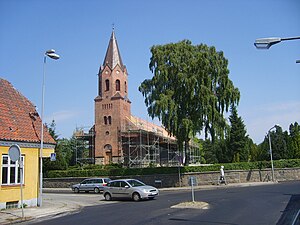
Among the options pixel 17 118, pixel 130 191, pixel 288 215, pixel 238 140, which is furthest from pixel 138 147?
pixel 288 215

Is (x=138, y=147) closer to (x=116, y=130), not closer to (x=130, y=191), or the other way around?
(x=116, y=130)

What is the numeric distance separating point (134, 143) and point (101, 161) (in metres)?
6.18

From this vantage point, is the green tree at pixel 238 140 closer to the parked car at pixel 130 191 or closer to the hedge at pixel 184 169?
the hedge at pixel 184 169

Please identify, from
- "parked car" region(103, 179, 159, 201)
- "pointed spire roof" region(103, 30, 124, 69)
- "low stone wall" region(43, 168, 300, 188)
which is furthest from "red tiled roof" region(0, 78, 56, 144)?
"pointed spire roof" region(103, 30, 124, 69)

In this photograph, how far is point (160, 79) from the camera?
124 feet

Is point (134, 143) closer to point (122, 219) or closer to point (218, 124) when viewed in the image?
point (218, 124)

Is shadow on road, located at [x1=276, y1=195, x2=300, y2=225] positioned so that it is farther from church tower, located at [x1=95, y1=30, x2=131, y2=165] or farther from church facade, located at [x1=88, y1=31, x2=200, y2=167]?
church tower, located at [x1=95, y1=30, x2=131, y2=165]

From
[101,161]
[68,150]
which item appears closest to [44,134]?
[101,161]

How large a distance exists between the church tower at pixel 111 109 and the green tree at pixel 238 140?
1896 cm

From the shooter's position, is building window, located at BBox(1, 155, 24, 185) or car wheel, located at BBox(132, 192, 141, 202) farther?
car wheel, located at BBox(132, 192, 141, 202)

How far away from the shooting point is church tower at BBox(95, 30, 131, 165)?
57.2 metres

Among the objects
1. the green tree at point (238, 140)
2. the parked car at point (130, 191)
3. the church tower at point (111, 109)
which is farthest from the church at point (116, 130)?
the parked car at point (130, 191)

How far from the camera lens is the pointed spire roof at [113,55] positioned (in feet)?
199

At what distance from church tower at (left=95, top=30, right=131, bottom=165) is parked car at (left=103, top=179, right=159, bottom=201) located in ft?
105
